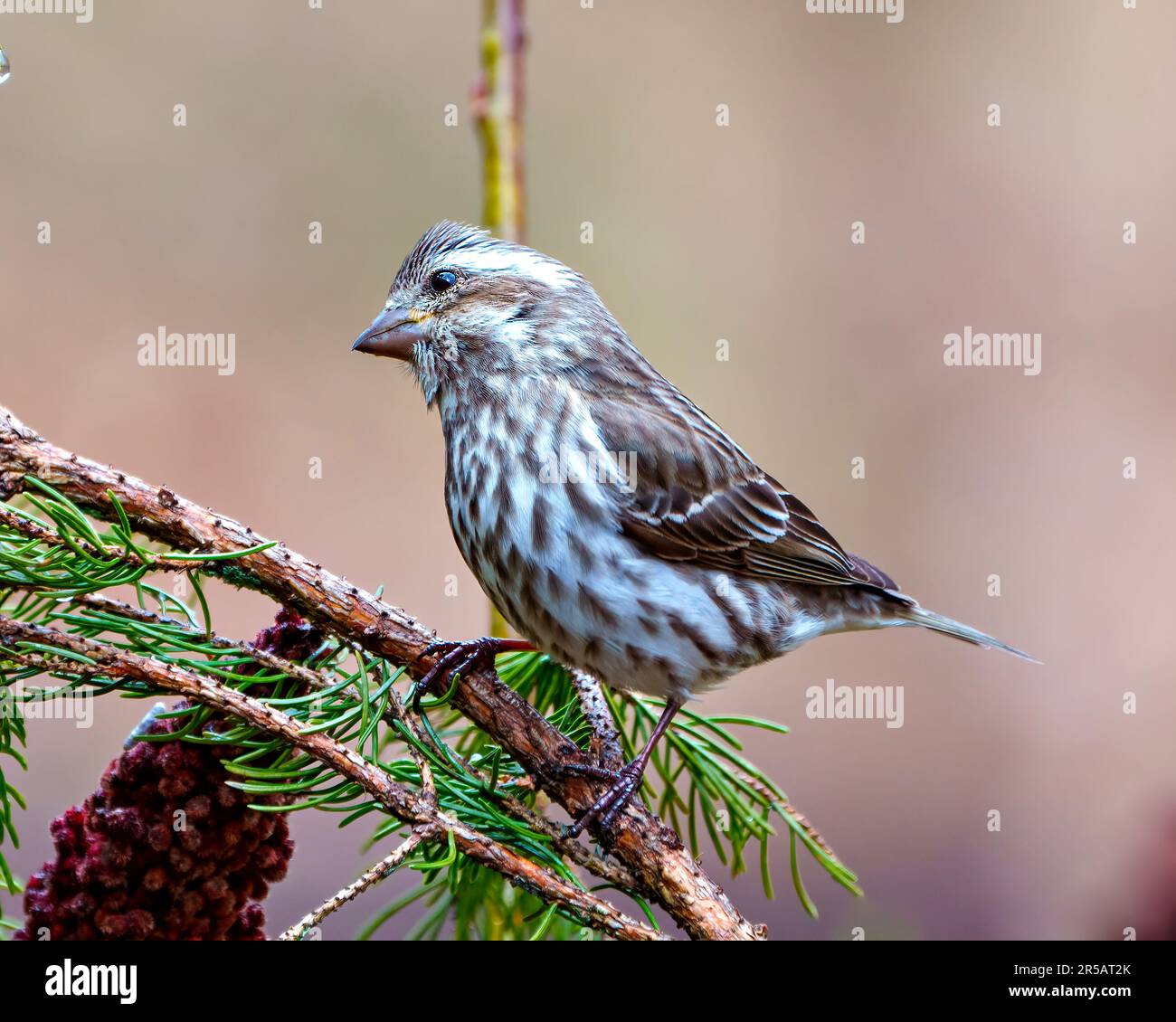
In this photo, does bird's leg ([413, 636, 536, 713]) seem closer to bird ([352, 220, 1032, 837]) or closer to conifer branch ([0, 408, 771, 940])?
conifer branch ([0, 408, 771, 940])

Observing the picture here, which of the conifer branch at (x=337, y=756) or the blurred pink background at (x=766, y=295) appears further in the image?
the blurred pink background at (x=766, y=295)

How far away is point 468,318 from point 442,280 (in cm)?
13

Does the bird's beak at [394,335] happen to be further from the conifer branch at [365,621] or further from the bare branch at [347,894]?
the bare branch at [347,894]

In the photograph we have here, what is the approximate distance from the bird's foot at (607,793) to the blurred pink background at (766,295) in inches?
145

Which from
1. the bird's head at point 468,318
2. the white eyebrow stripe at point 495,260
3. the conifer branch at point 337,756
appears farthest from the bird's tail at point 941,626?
the conifer branch at point 337,756

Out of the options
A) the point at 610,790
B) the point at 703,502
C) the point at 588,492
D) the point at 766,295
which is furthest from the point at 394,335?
the point at 766,295

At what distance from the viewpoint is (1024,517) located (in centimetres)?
659

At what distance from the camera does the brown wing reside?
130 inches

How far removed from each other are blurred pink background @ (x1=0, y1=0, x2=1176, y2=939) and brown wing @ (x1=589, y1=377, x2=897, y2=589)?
2.54 meters

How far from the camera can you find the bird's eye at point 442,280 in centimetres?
339

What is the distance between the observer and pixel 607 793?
2318mm

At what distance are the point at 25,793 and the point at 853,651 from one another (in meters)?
4.10
